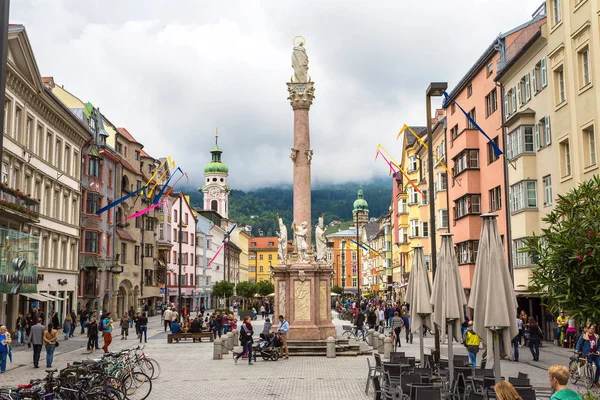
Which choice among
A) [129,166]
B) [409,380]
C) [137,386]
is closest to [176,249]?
[129,166]

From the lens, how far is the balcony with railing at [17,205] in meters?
32.6

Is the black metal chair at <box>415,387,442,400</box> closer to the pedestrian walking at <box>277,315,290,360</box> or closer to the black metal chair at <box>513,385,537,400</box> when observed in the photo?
the black metal chair at <box>513,385,537,400</box>

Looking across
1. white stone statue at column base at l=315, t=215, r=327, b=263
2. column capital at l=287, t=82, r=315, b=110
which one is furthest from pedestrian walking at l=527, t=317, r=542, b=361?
column capital at l=287, t=82, r=315, b=110

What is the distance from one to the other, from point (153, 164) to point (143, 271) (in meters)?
14.0

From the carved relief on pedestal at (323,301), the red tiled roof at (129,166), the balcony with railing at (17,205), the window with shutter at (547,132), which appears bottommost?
the carved relief on pedestal at (323,301)

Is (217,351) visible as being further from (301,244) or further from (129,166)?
(129,166)

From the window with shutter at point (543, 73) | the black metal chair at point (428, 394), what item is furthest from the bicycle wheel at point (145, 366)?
the window with shutter at point (543, 73)

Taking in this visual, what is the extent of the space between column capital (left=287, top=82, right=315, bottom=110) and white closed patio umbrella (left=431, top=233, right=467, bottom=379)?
623 inches

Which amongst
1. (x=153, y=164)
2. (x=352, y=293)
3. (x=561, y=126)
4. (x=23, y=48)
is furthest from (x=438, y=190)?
(x=352, y=293)

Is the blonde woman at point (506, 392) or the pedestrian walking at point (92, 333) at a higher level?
the blonde woman at point (506, 392)

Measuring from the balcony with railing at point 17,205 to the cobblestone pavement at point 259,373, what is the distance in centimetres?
691

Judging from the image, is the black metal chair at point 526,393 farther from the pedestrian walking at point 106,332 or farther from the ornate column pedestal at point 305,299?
the pedestrian walking at point 106,332

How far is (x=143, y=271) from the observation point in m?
69.8

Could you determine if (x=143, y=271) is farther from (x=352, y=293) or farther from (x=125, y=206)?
(x=352, y=293)
